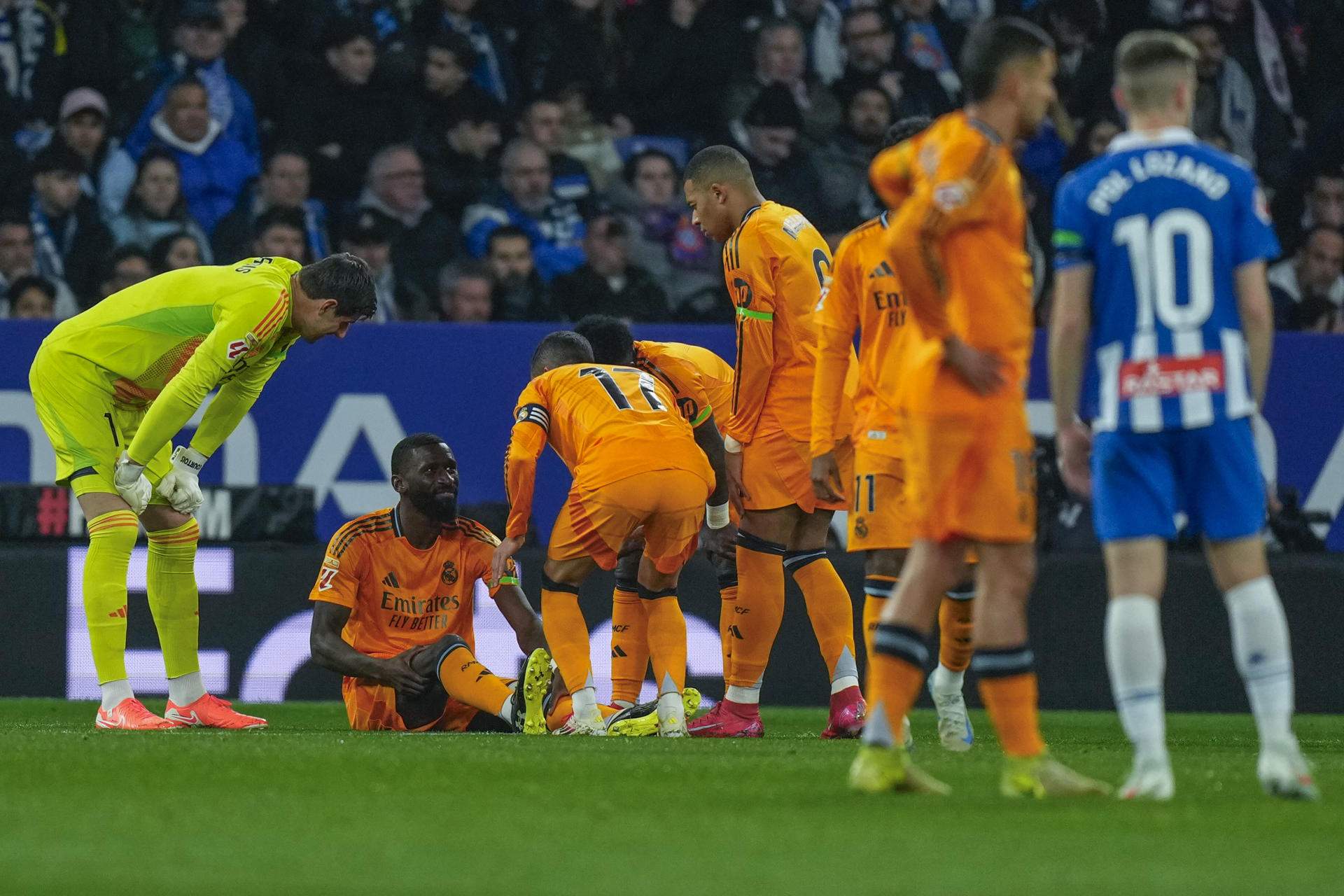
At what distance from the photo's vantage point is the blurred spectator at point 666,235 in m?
11.8

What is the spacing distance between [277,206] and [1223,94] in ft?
20.5

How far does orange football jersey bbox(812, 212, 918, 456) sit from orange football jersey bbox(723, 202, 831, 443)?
72cm

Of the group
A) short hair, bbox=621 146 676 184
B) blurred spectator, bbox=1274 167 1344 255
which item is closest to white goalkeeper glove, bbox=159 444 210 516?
short hair, bbox=621 146 676 184

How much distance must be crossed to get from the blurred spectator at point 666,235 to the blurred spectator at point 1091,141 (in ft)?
7.96

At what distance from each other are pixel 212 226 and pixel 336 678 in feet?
10.7

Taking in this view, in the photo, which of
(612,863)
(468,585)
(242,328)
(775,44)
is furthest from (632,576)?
(775,44)

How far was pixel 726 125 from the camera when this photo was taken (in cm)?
1250

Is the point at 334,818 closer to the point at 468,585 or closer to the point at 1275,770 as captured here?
the point at 1275,770

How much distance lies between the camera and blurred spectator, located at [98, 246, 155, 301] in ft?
35.3

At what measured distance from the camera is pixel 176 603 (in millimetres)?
7828

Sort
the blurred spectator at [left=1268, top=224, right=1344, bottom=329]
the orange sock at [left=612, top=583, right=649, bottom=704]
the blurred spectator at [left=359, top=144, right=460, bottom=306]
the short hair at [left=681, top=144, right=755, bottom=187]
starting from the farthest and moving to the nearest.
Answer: the blurred spectator at [left=1268, top=224, right=1344, bottom=329]
the blurred spectator at [left=359, top=144, right=460, bottom=306]
the orange sock at [left=612, top=583, right=649, bottom=704]
the short hair at [left=681, top=144, right=755, bottom=187]

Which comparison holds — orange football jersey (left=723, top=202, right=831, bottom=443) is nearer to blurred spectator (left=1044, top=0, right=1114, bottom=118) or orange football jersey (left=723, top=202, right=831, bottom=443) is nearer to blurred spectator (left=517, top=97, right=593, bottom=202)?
blurred spectator (left=517, top=97, right=593, bottom=202)

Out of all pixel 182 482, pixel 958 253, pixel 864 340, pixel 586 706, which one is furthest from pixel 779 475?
pixel 958 253

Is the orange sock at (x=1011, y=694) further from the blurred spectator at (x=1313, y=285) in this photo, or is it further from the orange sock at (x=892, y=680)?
the blurred spectator at (x=1313, y=285)
